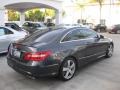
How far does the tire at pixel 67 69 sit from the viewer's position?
5.85 m

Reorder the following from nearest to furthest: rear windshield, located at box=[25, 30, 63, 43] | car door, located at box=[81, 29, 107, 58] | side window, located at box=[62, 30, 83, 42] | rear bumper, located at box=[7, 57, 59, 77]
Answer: rear bumper, located at box=[7, 57, 59, 77] < rear windshield, located at box=[25, 30, 63, 43] < side window, located at box=[62, 30, 83, 42] < car door, located at box=[81, 29, 107, 58]

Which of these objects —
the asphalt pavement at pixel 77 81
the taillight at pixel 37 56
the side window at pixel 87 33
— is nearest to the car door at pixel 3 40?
the asphalt pavement at pixel 77 81

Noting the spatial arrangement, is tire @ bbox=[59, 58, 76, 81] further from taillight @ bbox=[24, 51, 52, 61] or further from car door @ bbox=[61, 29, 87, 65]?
taillight @ bbox=[24, 51, 52, 61]

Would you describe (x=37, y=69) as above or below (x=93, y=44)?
below

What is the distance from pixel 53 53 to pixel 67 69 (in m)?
0.77

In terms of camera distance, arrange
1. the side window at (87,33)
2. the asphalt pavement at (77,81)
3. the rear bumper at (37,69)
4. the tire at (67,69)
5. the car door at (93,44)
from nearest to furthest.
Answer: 1. the rear bumper at (37,69)
2. the asphalt pavement at (77,81)
3. the tire at (67,69)
4. the car door at (93,44)
5. the side window at (87,33)

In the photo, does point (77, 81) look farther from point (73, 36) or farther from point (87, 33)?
point (87, 33)

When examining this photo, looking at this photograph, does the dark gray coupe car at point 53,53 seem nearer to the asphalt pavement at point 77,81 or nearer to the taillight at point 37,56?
the taillight at point 37,56

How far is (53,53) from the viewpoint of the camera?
5.52 meters

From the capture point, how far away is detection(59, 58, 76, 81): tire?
19.2 feet

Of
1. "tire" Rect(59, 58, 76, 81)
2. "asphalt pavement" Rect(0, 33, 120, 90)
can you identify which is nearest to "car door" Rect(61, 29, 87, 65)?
"tire" Rect(59, 58, 76, 81)

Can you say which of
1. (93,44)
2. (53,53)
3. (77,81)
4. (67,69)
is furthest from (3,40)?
(77,81)

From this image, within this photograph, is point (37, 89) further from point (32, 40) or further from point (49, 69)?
point (32, 40)

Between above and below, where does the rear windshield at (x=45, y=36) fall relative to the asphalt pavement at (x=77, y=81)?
above
